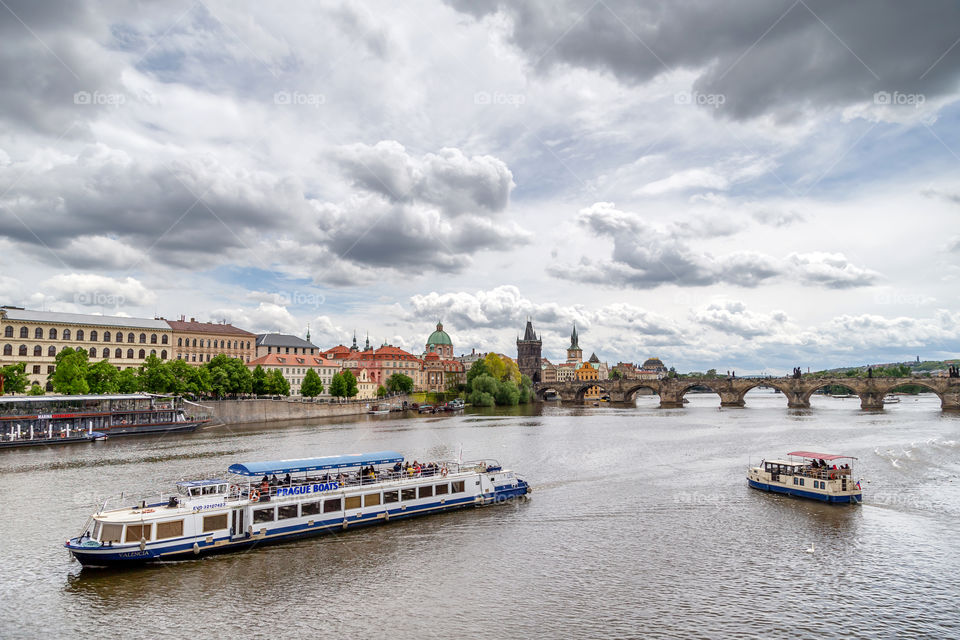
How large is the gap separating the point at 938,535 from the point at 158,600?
128ft

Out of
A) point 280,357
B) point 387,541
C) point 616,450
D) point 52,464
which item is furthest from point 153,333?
point 387,541

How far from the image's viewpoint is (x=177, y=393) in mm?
112750

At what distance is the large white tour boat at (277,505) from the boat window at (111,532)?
0.05 metres

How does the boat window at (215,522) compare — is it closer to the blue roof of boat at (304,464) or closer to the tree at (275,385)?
the blue roof of boat at (304,464)

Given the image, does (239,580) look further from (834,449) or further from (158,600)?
(834,449)

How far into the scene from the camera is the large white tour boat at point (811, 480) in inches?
1629

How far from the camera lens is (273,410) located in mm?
118812

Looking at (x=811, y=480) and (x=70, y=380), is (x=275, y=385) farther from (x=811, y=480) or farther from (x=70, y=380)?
(x=811, y=480)

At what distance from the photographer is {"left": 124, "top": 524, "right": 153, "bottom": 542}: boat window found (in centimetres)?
2889

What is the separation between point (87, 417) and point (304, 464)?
2632 inches

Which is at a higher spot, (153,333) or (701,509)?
(153,333)

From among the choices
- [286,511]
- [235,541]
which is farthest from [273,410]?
[235,541]

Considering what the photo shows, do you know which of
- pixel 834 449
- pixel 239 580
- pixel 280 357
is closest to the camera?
pixel 239 580

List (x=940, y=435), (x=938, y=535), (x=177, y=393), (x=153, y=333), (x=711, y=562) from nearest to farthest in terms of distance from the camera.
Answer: (x=711, y=562)
(x=938, y=535)
(x=940, y=435)
(x=177, y=393)
(x=153, y=333)
